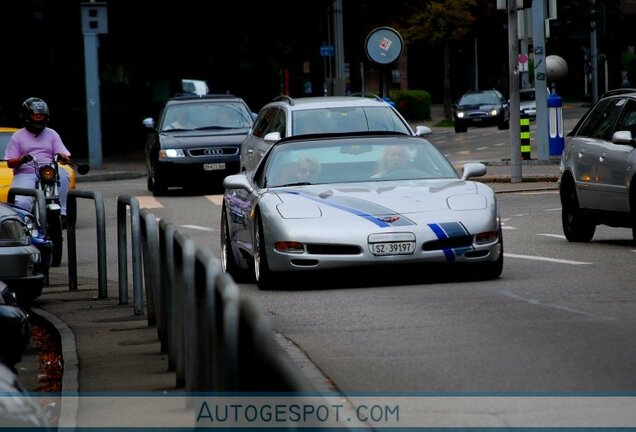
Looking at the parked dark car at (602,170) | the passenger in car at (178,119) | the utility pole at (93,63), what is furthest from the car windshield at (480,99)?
the parked dark car at (602,170)

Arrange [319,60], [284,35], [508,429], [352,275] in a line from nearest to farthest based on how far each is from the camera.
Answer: [508,429] → [352,275] → [284,35] → [319,60]

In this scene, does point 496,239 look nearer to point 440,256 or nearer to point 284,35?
point 440,256

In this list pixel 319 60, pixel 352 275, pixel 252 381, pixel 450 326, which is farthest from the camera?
pixel 319 60

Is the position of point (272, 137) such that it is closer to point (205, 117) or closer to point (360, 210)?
point (360, 210)

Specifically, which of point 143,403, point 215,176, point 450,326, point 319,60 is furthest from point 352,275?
point 319,60

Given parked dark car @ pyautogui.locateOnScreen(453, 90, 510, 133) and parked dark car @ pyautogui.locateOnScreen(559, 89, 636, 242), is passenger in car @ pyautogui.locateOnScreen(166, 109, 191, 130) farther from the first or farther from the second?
parked dark car @ pyautogui.locateOnScreen(453, 90, 510, 133)

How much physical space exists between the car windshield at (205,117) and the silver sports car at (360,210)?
50.4 ft

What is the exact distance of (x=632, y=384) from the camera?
8.15 meters

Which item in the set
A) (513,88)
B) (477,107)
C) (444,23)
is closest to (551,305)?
(513,88)

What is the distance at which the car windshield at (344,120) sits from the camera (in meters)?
19.9

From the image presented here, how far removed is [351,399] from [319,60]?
164 feet

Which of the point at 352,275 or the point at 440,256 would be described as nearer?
the point at 440,256

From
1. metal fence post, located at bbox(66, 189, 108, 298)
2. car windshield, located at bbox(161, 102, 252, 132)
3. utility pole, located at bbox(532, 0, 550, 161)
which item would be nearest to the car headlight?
car windshield, located at bbox(161, 102, 252, 132)

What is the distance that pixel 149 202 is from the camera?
28062 millimetres
